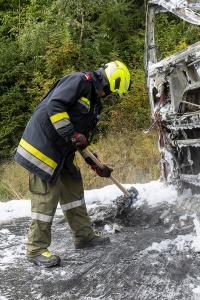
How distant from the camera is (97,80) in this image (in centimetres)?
411

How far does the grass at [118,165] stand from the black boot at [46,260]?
10.3 feet

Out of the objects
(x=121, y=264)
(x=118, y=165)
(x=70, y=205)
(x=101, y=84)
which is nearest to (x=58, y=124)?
(x=101, y=84)

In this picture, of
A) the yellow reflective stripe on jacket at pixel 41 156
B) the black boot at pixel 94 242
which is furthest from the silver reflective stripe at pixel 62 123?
the black boot at pixel 94 242

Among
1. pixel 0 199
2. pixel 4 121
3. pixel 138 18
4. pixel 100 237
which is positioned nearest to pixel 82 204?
pixel 100 237

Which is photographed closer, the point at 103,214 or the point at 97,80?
the point at 97,80

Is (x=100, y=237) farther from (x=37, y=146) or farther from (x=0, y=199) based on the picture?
(x=0, y=199)

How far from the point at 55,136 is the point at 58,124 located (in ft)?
0.72

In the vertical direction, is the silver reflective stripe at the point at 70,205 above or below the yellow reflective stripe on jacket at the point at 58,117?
below

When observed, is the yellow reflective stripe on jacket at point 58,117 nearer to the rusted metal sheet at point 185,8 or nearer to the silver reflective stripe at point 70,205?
the silver reflective stripe at point 70,205

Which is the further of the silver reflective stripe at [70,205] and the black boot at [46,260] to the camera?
the silver reflective stripe at [70,205]

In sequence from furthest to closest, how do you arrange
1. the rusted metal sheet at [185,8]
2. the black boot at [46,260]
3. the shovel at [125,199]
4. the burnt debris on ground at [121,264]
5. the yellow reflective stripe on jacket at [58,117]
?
the shovel at [125,199] < the rusted metal sheet at [185,8] < the black boot at [46,260] < the yellow reflective stripe on jacket at [58,117] < the burnt debris on ground at [121,264]

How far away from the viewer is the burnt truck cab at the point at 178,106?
4.80 m

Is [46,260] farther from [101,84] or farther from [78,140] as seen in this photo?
[101,84]

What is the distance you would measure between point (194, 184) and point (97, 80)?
Answer: 1.61 metres
